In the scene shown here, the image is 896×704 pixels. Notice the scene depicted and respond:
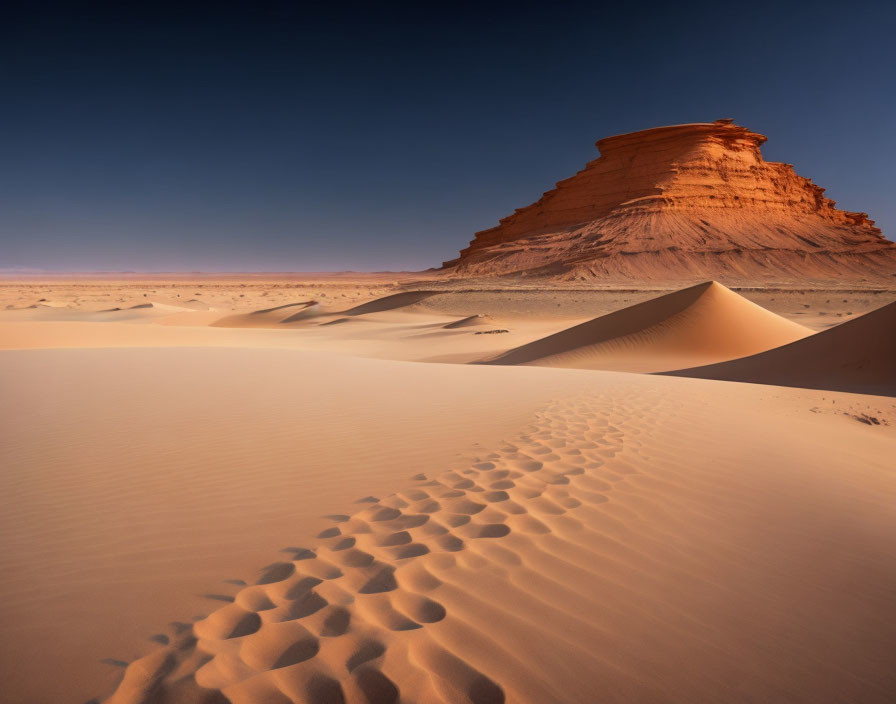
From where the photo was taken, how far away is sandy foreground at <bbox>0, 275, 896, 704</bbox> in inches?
75.3

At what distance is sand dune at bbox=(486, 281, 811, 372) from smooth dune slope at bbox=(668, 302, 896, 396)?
2.40m

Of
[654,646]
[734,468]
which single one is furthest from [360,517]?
[734,468]

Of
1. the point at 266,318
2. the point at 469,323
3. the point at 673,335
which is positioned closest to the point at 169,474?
the point at 673,335

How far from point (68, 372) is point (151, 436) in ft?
15.4

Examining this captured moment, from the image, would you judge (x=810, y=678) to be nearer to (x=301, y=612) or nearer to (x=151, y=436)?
(x=301, y=612)

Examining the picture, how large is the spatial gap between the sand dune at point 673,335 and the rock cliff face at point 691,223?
42803 millimetres

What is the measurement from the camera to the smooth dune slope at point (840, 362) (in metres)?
9.81

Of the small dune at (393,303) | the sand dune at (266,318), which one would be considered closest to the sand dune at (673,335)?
the sand dune at (266,318)

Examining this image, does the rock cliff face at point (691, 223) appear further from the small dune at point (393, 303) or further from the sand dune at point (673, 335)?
the sand dune at point (673, 335)

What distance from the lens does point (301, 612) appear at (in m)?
2.18

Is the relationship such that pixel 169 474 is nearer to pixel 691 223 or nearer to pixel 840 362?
pixel 840 362

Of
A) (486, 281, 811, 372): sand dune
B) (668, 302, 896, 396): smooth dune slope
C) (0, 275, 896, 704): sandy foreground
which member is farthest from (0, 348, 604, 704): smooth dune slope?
(486, 281, 811, 372): sand dune

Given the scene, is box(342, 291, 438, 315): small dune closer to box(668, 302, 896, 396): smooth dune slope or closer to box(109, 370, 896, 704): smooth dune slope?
box(668, 302, 896, 396): smooth dune slope

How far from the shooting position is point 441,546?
277 centimetres
